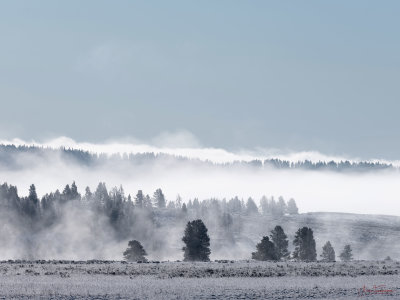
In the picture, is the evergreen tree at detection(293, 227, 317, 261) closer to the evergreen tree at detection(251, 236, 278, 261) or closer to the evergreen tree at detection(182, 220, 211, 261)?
the evergreen tree at detection(251, 236, 278, 261)

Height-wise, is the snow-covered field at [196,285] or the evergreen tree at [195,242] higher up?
the evergreen tree at [195,242]

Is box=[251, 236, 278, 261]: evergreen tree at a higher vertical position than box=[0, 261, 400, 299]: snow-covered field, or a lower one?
higher

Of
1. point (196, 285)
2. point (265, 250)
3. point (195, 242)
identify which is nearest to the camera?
point (196, 285)

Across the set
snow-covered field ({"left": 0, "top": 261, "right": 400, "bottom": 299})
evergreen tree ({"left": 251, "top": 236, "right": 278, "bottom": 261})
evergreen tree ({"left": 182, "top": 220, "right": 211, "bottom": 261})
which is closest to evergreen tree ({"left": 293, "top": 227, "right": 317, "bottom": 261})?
evergreen tree ({"left": 251, "top": 236, "right": 278, "bottom": 261})

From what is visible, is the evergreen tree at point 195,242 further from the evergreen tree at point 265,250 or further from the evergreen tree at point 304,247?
the evergreen tree at point 304,247

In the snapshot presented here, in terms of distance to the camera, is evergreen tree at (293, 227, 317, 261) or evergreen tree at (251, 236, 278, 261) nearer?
evergreen tree at (251, 236, 278, 261)

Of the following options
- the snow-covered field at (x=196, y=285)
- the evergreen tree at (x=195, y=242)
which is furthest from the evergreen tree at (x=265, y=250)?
the snow-covered field at (x=196, y=285)

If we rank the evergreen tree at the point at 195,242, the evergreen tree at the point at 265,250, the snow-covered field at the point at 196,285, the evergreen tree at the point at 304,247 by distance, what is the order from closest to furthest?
the snow-covered field at the point at 196,285 → the evergreen tree at the point at 195,242 → the evergreen tree at the point at 265,250 → the evergreen tree at the point at 304,247

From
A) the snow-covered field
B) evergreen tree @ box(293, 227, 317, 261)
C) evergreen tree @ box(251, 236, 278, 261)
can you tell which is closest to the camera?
the snow-covered field

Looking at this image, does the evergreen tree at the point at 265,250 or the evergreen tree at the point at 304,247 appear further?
the evergreen tree at the point at 304,247

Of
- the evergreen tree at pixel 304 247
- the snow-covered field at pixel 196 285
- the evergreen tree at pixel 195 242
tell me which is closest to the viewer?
the snow-covered field at pixel 196 285

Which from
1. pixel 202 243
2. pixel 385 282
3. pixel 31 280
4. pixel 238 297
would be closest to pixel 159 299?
pixel 238 297

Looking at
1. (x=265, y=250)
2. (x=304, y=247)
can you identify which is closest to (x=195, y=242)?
(x=265, y=250)

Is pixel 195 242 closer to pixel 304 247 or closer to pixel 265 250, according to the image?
pixel 265 250
